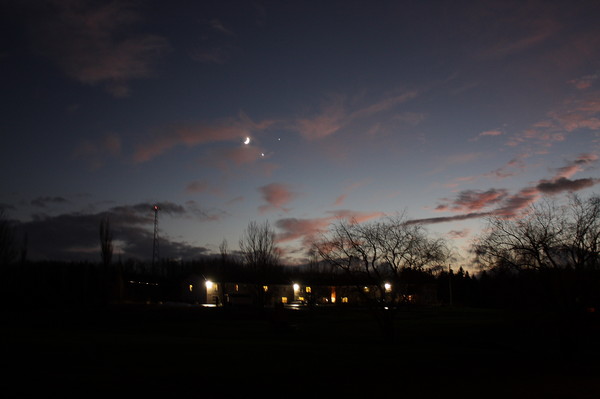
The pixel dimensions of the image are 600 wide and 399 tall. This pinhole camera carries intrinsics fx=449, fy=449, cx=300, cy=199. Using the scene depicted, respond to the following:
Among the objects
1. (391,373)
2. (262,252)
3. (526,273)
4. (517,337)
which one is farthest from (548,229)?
(262,252)

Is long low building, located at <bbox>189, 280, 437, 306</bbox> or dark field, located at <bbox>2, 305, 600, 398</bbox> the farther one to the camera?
long low building, located at <bbox>189, 280, 437, 306</bbox>

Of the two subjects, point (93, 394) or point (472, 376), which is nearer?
point (93, 394)

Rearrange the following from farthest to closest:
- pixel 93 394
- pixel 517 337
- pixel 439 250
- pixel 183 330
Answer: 1. pixel 517 337
2. pixel 183 330
3. pixel 439 250
4. pixel 93 394

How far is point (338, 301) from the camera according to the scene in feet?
266

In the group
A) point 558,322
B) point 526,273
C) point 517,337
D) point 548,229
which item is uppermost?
point 548,229

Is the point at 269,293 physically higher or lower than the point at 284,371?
higher

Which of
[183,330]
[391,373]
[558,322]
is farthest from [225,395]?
[183,330]

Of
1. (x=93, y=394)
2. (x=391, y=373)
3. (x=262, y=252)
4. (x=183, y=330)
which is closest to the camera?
(x=93, y=394)

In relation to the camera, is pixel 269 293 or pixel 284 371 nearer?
pixel 284 371

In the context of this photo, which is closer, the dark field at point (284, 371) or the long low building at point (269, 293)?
the dark field at point (284, 371)

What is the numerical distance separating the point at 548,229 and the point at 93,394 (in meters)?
22.4

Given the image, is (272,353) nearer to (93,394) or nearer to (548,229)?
(93,394)

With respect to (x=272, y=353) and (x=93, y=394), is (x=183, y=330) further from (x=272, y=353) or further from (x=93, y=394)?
(x=93, y=394)

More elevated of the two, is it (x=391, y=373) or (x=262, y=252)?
(x=262, y=252)
